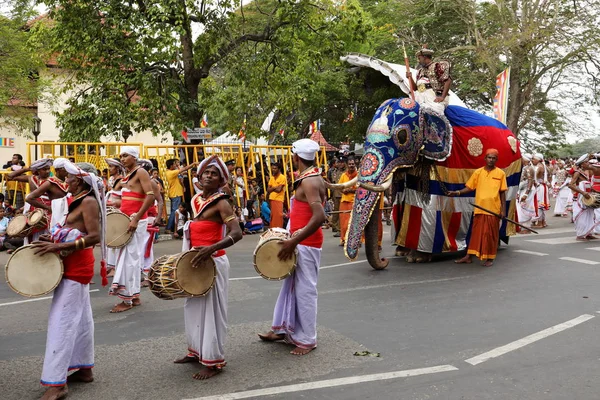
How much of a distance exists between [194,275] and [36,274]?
1172 millimetres

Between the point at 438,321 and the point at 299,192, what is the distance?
233 centimetres

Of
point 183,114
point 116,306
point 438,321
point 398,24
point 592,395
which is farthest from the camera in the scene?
point 398,24

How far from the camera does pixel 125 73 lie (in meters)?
14.3

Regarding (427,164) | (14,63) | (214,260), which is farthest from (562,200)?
(14,63)

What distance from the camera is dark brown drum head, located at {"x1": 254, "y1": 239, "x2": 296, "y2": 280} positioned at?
5301 mm

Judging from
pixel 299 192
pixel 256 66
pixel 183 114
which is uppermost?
pixel 256 66

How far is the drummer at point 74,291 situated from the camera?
14.6ft

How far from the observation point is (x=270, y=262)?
532 cm

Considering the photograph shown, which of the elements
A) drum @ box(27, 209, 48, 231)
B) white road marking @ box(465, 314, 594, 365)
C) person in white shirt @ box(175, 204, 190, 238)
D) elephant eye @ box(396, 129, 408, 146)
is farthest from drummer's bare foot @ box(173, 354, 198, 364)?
person in white shirt @ box(175, 204, 190, 238)

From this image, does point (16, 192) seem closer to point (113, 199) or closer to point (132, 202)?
point (113, 199)

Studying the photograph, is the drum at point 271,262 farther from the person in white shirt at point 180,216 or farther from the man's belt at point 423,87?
the person in white shirt at point 180,216

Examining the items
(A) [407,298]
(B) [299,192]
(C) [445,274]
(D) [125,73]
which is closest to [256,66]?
(D) [125,73]

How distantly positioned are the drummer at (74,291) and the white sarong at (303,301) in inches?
69.5

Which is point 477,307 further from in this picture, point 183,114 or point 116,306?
point 183,114
